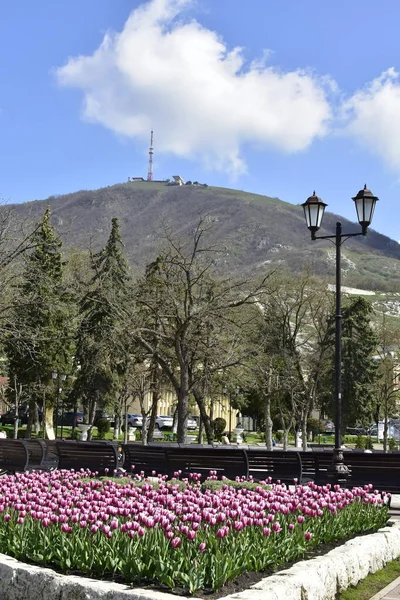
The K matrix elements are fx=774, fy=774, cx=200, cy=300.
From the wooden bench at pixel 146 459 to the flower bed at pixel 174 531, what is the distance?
19.5 ft

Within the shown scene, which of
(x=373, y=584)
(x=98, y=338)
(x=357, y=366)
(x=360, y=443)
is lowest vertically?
(x=360, y=443)

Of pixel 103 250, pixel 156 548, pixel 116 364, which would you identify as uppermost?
pixel 103 250

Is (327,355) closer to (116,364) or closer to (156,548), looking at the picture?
(116,364)

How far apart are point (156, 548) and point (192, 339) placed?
2664 centimetres

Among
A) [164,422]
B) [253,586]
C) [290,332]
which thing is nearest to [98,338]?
[290,332]

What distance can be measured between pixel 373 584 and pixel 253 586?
7.01ft

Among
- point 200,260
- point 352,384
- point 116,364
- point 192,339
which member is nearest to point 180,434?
point 192,339

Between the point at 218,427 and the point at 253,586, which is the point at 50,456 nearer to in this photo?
the point at 253,586

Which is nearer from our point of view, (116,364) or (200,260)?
(200,260)

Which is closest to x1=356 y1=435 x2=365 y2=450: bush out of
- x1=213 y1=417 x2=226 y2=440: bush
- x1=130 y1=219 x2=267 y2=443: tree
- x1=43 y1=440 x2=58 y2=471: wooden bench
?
x1=213 y1=417 x2=226 y2=440: bush

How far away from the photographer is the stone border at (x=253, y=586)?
19.4ft

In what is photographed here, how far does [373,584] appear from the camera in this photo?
25.2 feet

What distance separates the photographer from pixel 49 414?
50.6 m

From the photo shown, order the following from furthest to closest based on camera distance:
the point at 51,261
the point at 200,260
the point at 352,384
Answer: the point at 352,384
the point at 51,261
the point at 200,260
